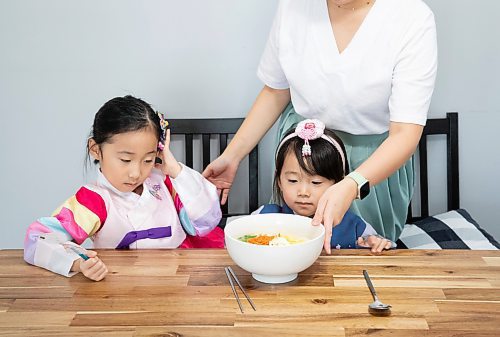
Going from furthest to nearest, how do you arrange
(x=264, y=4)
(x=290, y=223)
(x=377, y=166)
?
(x=264, y=4), (x=377, y=166), (x=290, y=223)

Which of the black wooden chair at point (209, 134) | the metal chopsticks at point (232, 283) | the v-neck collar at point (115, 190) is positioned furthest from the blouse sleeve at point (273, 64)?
the metal chopsticks at point (232, 283)

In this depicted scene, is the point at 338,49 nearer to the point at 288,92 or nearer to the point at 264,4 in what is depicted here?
the point at 288,92

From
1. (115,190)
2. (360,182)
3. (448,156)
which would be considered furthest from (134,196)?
(448,156)

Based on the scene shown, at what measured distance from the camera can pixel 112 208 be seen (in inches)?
71.9

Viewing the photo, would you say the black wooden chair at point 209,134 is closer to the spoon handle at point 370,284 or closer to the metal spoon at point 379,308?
the spoon handle at point 370,284

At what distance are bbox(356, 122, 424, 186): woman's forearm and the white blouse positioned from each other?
26 mm

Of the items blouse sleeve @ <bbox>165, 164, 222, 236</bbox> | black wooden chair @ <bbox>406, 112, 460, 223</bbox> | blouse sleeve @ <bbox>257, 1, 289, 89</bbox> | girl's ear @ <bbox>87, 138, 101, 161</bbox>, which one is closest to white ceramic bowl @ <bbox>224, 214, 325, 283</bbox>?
blouse sleeve @ <bbox>165, 164, 222, 236</bbox>

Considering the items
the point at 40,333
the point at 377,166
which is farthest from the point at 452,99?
the point at 40,333

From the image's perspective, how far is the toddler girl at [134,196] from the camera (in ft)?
5.83

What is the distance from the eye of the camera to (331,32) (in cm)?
198

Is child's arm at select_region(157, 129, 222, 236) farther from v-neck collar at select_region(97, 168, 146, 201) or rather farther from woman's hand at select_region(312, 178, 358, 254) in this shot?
woman's hand at select_region(312, 178, 358, 254)

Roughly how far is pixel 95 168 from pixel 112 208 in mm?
904

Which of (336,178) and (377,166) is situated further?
(336,178)

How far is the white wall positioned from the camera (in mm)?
2588
